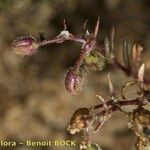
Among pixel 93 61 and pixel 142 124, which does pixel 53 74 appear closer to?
pixel 93 61

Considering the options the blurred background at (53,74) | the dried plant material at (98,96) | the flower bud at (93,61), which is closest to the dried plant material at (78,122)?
the dried plant material at (98,96)

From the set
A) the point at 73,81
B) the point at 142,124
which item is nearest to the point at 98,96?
the point at 73,81

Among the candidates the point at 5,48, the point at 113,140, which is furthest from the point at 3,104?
the point at 113,140

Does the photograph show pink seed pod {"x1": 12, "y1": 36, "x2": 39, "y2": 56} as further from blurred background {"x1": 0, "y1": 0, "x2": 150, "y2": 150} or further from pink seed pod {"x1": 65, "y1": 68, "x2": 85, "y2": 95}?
blurred background {"x1": 0, "y1": 0, "x2": 150, "y2": 150}

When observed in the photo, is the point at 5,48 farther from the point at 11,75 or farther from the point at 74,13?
the point at 74,13

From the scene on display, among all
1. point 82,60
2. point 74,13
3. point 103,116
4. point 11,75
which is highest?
point 74,13

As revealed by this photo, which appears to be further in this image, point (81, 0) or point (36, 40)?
point (81, 0)

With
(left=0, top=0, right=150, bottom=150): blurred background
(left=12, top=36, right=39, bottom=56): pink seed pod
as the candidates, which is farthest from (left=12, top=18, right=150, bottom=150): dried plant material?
(left=0, top=0, right=150, bottom=150): blurred background
